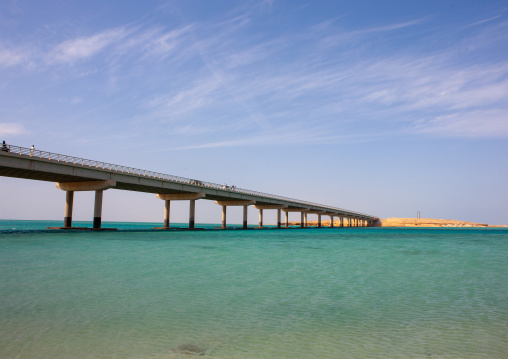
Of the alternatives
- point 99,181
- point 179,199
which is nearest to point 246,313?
point 99,181

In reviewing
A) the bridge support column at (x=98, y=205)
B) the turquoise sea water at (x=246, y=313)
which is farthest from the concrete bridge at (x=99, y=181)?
the turquoise sea water at (x=246, y=313)

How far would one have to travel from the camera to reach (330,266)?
72.5ft

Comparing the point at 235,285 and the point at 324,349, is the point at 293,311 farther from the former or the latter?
the point at 235,285

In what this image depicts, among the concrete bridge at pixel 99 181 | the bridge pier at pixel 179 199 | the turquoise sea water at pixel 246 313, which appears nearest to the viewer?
the turquoise sea water at pixel 246 313

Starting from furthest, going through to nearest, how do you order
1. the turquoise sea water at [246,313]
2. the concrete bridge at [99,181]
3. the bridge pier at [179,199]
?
the bridge pier at [179,199]
the concrete bridge at [99,181]
the turquoise sea water at [246,313]

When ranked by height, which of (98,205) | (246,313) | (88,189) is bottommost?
(246,313)

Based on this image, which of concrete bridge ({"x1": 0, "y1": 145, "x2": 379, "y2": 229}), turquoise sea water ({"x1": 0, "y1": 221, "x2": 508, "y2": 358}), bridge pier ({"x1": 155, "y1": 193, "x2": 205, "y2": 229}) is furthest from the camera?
bridge pier ({"x1": 155, "y1": 193, "x2": 205, "y2": 229})

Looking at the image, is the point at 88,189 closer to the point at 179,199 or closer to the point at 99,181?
the point at 99,181

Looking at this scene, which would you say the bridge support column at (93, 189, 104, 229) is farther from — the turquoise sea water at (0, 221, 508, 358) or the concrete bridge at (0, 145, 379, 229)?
the turquoise sea water at (0, 221, 508, 358)

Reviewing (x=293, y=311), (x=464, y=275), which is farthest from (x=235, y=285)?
(x=464, y=275)

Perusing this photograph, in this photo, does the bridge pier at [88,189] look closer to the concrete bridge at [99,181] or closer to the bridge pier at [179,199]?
the concrete bridge at [99,181]

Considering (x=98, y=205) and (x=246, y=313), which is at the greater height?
(x=98, y=205)

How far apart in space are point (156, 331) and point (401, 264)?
735 inches

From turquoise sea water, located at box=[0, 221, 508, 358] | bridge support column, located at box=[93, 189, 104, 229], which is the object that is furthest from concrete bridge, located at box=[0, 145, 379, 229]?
turquoise sea water, located at box=[0, 221, 508, 358]
